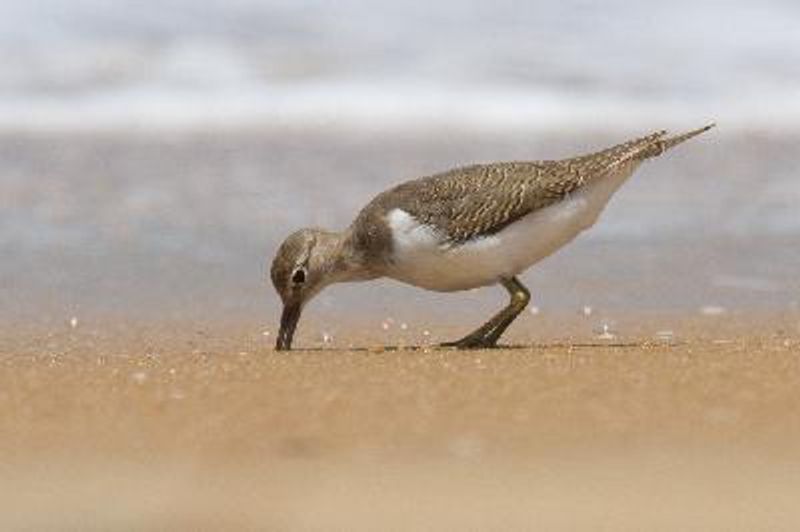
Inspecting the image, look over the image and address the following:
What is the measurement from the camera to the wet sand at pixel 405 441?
16.4 feet

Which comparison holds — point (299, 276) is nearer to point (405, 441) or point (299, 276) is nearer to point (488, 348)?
point (488, 348)

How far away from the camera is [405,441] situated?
568 cm

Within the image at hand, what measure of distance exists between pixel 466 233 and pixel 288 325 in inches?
33.4

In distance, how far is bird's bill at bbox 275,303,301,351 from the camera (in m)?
8.58

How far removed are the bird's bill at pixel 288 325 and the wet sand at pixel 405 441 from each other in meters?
0.56

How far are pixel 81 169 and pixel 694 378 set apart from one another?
7507 mm

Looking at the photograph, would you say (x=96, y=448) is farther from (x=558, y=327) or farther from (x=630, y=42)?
(x=630, y=42)

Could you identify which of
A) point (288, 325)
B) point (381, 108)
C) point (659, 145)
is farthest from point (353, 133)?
point (288, 325)

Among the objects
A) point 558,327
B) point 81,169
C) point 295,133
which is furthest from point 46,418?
point 295,133

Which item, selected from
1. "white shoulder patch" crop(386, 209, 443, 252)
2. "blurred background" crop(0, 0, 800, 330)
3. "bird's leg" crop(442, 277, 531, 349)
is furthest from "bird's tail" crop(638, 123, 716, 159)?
"blurred background" crop(0, 0, 800, 330)

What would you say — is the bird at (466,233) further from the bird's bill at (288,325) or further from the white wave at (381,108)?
the white wave at (381,108)

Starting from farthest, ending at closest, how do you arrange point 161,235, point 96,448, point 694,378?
point 161,235
point 694,378
point 96,448

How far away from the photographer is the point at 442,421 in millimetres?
5961

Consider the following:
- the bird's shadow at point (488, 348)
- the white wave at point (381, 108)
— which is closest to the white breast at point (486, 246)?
the bird's shadow at point (488, 348)
